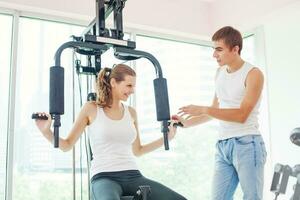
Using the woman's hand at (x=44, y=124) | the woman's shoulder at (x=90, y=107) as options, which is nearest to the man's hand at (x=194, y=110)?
the woman's shoulder at (x=90, y=107)

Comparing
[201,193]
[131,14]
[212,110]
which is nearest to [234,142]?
[212,110]

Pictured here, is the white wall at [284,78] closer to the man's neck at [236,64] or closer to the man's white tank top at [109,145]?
the man's neck at [236,64]

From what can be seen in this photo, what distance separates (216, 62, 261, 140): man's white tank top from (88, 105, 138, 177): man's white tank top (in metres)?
0.48

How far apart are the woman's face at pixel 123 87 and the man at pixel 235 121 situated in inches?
12.9

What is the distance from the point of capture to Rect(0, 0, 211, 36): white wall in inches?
119

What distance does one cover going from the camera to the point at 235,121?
170 cm

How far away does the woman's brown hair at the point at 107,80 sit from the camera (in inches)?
78.2

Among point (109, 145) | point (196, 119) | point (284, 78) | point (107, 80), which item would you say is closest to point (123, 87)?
point (107, 80)

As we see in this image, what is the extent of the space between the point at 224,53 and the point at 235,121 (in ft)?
1.16

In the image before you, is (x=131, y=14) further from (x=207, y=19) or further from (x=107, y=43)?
(x=107, y=43)

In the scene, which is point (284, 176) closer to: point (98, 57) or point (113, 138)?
point (113, 138)

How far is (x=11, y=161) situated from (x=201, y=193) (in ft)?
6.34

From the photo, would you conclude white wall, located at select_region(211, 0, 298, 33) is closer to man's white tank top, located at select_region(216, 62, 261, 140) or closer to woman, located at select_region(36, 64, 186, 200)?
man's white tank top, located at select_region(216, 62, 261, 140)

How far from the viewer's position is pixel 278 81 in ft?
11.3
